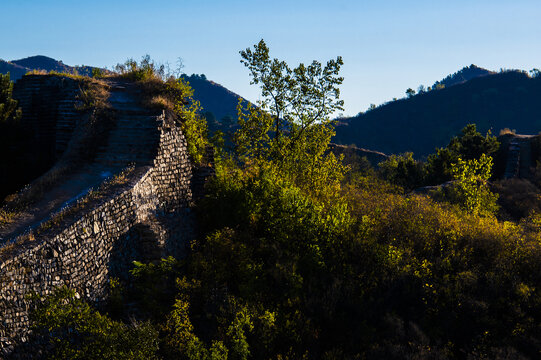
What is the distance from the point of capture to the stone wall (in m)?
8.50

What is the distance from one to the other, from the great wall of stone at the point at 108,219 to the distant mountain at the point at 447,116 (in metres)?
85.0

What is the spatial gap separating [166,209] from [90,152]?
12.1 feet

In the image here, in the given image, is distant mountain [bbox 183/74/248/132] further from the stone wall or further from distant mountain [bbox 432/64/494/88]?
the stone wall

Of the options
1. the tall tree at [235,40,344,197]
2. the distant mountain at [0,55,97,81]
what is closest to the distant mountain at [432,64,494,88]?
the distant mountain at [0,55,97,81]

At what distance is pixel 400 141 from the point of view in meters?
99.8

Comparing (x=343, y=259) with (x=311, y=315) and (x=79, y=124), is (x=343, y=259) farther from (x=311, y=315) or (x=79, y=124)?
(x=79, y=124)

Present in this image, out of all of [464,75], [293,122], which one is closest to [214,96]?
[464,75]

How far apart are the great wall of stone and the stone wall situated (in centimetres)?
2

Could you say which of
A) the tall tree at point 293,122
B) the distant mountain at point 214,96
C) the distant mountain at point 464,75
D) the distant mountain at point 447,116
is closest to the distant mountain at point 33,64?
the distant mountain at point 214,96

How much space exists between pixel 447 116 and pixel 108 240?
343 ft

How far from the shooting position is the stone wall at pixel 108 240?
27.9 ft

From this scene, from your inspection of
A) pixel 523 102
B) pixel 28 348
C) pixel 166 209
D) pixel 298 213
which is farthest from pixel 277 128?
pixel 523 102

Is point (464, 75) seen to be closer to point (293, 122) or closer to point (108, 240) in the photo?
point (293, 122)

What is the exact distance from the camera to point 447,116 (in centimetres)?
10075
